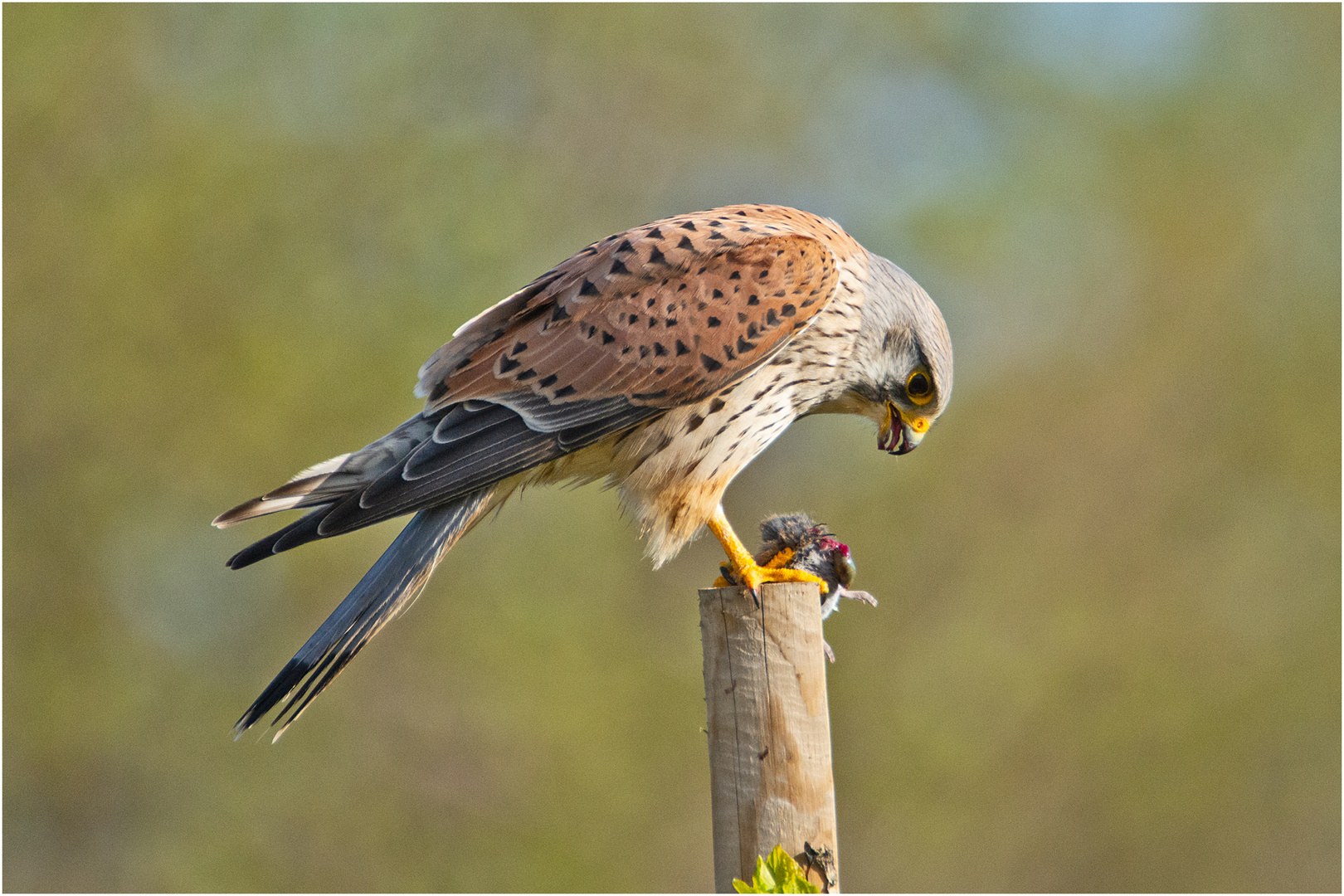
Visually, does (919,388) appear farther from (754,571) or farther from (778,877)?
(778,877)

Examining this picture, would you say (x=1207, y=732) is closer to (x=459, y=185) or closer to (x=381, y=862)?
(x=381, y=862)

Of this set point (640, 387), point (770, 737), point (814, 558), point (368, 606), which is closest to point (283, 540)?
point (368, 606)

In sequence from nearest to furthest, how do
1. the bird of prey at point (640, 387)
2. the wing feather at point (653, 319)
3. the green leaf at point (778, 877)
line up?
the green leaf at point (778, 877) → the bird of prey at point (640, 387) → the wing feather at point (653, 319)

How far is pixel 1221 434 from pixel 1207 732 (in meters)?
2.70

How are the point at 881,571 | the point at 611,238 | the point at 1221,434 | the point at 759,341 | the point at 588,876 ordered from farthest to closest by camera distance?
the point at 1221,434, the point at 881,571, the point at 588,876, the point at 611,238, the point at 759,341

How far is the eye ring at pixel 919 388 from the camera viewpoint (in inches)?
119

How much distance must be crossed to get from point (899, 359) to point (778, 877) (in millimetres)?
1419

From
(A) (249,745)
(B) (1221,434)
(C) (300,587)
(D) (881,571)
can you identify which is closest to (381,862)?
(A) (249,745)

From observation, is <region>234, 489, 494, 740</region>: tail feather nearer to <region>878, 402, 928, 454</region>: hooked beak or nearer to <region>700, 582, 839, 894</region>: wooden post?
<region>700, 582, 839, 894</region>: wooden post

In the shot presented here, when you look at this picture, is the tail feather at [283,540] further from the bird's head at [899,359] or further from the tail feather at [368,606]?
the bird's head at [899,359]

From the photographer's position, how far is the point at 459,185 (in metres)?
8.09

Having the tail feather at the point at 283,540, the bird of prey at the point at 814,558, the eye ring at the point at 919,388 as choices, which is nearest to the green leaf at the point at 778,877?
the bird of prey at the point at 814,558

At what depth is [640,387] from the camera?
2.72 metres

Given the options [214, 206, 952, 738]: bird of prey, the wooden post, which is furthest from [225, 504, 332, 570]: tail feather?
the wooden post
